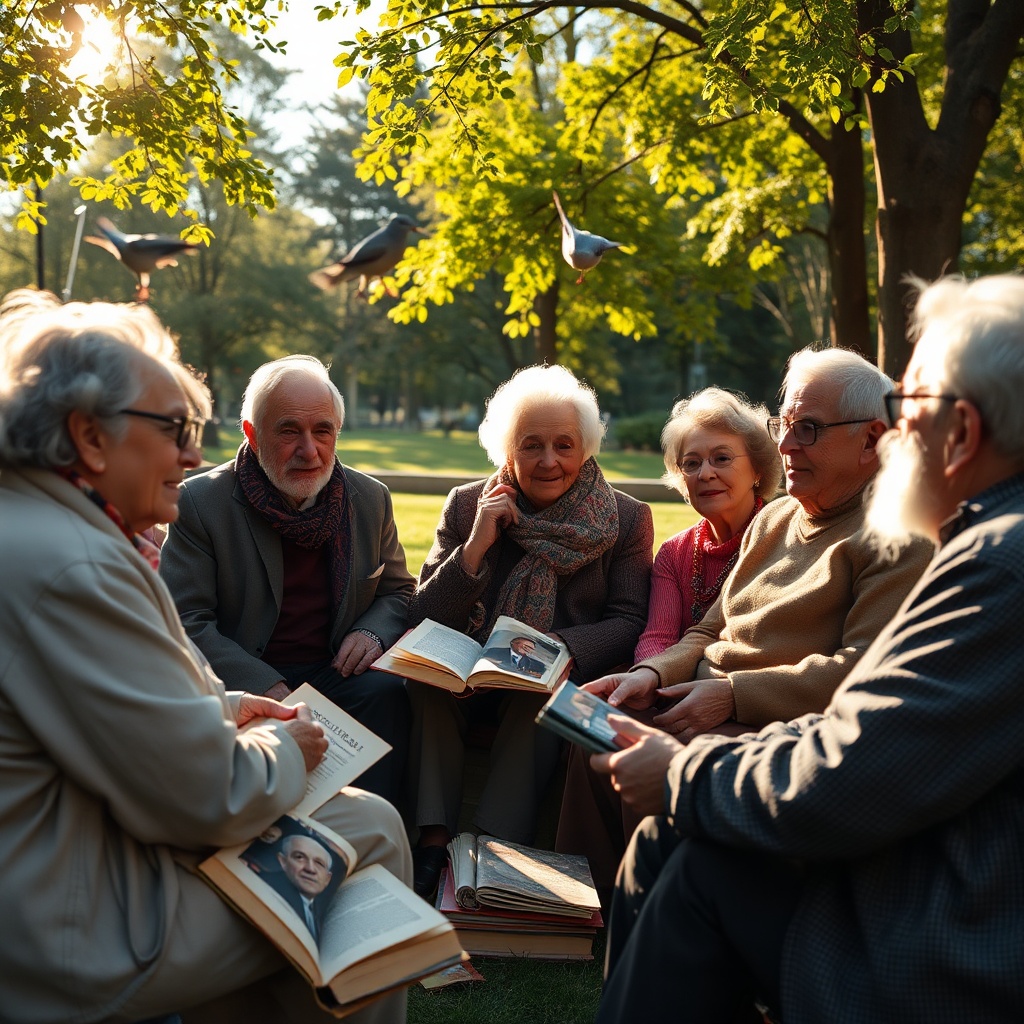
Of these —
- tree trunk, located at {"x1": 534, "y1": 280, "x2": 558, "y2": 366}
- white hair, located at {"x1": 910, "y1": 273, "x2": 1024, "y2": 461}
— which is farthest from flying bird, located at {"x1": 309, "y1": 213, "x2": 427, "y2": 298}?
tree trunk, located at {"x1": 534, "y1": 280, "x2": 558, "y2": 366}

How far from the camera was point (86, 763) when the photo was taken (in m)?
1.94

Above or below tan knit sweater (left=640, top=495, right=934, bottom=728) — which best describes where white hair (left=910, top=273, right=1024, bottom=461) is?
above

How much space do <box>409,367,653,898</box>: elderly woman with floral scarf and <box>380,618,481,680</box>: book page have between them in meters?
0.25

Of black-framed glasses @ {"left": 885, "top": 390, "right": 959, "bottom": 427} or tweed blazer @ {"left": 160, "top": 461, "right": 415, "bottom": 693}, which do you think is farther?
tweed blazer @ {"left": 160, "top": 461, "right": 415, "bottom": 693}

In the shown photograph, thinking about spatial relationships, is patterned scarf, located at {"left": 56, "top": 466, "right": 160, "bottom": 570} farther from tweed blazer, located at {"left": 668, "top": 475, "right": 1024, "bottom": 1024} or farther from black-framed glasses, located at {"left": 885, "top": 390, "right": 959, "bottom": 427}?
black-framed glasses, located at {"left": 885, "top": 390, "right": 959, "bottom": 427}

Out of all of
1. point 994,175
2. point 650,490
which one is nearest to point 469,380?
point 994,175

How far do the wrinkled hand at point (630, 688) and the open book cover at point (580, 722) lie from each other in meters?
0.93

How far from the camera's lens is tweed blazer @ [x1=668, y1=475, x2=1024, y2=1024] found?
1743mm

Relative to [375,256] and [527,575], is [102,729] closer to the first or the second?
[527,575]

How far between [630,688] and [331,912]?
4.93ft

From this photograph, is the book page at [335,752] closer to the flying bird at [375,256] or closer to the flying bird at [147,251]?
the flying bird at [375,256]

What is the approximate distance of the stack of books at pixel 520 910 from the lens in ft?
10.5

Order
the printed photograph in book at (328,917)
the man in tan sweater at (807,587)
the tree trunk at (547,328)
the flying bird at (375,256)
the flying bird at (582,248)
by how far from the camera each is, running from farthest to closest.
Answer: the tree trunk at (547,328) < the flying bird at (375,256) < the flying bird at (582,248) < the man in tan sweater at (807,587) < the printed photograph in book at (328,917)

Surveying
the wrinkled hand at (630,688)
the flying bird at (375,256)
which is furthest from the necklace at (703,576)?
the flying bird at (375,256)
